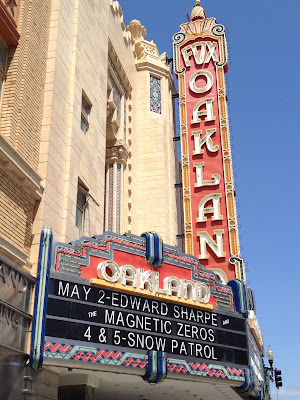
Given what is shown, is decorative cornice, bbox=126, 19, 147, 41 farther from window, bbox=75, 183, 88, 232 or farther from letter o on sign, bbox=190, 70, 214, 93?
window, bbox=75, 183, 88, 232

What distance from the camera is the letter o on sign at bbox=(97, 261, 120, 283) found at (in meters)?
13.3

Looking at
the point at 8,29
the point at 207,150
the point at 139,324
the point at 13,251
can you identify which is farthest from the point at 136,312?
the point at 207,150

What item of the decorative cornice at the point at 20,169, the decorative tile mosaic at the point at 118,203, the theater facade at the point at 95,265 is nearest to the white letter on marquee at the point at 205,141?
the theater facade at the point at 95,265

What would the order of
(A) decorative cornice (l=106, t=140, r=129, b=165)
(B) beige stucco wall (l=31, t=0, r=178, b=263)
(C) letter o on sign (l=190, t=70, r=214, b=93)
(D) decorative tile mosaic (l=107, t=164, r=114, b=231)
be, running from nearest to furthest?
(B) beige stucco wall (l=31, t=0, r=178, b=263)
(D) decorative tile mosaic (l=107, t=164, r=114, b=231)
(A) decorative cornice (l=106, t=140, r=129, b=165)
(C) letter o on sign (l=190, t=70, r=214, b=93)

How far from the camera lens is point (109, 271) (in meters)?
13.7

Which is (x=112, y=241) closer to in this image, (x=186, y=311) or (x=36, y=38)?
(x=186, y=311)

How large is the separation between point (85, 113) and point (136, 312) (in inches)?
304

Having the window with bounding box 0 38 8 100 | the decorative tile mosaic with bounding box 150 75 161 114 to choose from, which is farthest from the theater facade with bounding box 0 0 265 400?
the decorative tile mosaic with bounding box 150 75 161 114

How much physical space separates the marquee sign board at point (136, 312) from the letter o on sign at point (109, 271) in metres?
0.03

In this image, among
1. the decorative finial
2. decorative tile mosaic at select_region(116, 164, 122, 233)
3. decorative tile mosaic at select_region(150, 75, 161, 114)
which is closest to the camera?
decorative tile mosaic at select_region(116, 164, 122, 233)

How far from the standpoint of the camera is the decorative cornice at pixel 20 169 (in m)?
12.3

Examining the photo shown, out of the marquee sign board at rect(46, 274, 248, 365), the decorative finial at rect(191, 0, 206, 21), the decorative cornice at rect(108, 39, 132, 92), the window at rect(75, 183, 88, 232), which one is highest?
the decorative finial at rect(191, 0, 206, 21)

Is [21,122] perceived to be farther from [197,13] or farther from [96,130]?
[197,13]

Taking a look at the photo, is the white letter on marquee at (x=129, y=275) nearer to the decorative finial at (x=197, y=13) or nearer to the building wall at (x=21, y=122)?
the building wall at (x=21, y=122)
